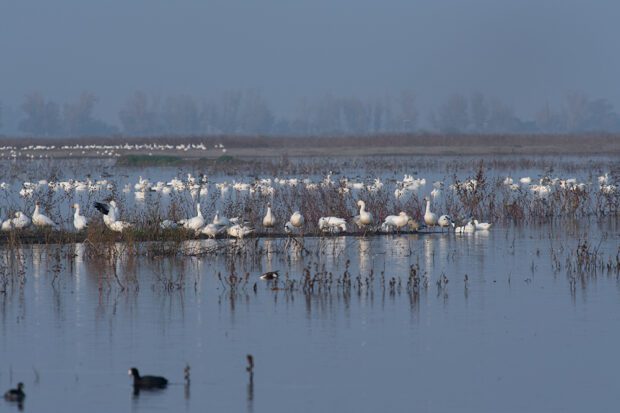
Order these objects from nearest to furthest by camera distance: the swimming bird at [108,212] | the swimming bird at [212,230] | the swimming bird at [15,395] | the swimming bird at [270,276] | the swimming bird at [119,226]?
1. the swimming bird at [15,395]
2. the swimming bird at [270,276]
3. the swimming bird at [119,226]
4. the swimming bird at [108,212]
5. the swimming bird at [212,230]

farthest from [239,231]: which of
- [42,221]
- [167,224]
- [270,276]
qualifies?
[270,276]

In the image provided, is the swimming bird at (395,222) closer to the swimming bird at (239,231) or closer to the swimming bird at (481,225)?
the swimming bird at (481,225)

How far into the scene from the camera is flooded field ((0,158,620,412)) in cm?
993

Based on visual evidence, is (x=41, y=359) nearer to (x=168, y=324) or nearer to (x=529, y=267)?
(x=168, y=324)

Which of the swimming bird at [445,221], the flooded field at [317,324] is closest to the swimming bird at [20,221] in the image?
the flooded field at [317,324]

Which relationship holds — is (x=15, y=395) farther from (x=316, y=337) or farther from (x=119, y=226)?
(x=119, y=226)

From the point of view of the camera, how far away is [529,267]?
1697 centimetres

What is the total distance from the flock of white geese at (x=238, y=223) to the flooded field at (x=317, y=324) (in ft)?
1.00

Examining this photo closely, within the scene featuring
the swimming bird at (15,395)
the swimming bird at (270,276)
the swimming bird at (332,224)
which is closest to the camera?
the swimming bird at (15,395)

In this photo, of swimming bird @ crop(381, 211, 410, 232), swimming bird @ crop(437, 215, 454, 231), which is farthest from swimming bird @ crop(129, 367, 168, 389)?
swimming bird @ crop(437, 215, 454, 231)

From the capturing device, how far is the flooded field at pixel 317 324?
993 centimetres

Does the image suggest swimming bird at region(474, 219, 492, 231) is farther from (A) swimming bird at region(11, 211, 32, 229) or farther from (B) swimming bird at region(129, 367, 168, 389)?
(B) swimming bird at region(129, 367, 168, 389)

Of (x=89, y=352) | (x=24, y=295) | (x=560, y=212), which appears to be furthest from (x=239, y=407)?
(x=560, y=212)

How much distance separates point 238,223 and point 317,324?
7498mm
